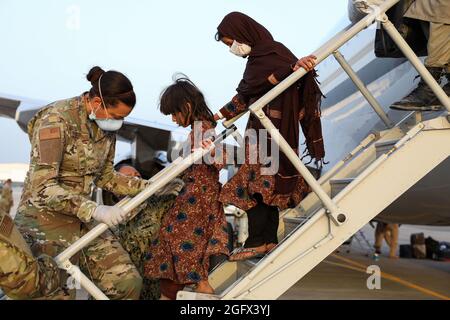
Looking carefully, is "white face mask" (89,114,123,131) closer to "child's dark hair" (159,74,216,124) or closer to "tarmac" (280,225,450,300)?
"child's dark hair" (159,74,216,124)

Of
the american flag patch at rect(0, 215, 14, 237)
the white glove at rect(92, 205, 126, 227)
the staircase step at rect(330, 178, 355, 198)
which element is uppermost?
the american flag patch at rect(0, 215, 14, 237)

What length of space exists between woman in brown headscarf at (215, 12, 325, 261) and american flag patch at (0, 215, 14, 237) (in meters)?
1.23

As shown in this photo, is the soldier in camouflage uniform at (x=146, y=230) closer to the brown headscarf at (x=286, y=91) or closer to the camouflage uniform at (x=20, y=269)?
the brown headscarf at (x=286, y=91)

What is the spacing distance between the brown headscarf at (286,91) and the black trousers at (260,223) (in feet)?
0.49

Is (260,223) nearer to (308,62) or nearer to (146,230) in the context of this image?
(146,230)

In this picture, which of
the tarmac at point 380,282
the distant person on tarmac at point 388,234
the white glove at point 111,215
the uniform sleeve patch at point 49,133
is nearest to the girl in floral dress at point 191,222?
the white glove at point 111,215

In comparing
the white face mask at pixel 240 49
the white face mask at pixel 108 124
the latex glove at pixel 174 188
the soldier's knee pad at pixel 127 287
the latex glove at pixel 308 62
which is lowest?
the soldier's knee pad at pixel 127 287

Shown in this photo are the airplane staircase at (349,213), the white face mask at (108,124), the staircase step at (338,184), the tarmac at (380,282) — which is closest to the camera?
the airplane staircase at (349,213)

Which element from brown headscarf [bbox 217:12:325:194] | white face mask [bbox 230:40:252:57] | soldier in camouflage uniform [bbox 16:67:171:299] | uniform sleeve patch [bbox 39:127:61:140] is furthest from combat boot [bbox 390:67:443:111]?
uniform sleeve patch [bbox 39:127:61:140]

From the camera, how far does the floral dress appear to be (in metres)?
3.09

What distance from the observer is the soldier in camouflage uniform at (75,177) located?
2.88 m

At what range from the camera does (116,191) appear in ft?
11.3

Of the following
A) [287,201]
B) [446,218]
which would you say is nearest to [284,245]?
[287,201]
